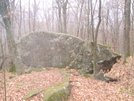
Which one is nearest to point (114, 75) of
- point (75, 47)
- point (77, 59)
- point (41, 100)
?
point (77, 59)

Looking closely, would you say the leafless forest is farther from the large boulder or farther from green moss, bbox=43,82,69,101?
green moss, bbox=43,82,69,101

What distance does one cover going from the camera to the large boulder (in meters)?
11.1

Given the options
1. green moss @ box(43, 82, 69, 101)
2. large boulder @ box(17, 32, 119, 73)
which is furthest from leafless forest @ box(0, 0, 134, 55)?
green moss @ box(43, 82, 69, 101)

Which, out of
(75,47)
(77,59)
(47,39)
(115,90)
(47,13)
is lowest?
(115,90)

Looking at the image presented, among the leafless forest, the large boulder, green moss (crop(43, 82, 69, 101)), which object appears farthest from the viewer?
the leafless forest

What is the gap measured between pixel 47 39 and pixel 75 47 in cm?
294

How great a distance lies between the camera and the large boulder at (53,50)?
1111 cm

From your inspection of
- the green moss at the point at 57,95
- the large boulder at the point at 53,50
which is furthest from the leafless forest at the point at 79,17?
the green moss at the point at 57,95

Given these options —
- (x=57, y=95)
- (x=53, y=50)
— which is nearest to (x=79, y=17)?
(x=53, y=50)

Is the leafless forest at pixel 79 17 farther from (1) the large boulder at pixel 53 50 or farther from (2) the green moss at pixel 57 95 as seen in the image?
(2) the green moss at pixel 57 95

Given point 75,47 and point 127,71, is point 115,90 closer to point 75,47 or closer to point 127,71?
point 127,71

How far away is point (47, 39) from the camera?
1177 centimetres

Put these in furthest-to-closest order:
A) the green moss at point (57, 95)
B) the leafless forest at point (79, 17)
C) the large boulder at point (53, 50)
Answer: the leafless forest at point (79, 17) → the large boulder at point (53, 50) → the green moss at point (57, 95)

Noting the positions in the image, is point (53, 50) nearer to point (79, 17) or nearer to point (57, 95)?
point (57, 95)
